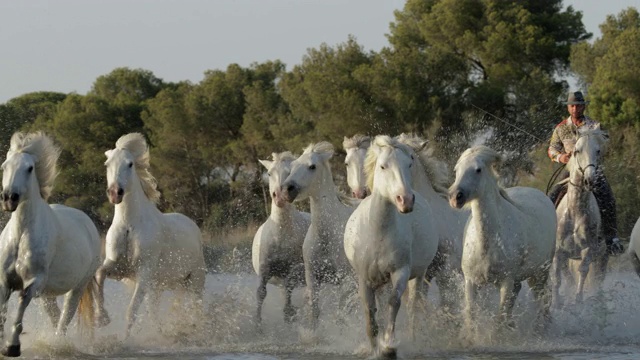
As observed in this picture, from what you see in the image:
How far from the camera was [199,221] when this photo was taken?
33.1 meters

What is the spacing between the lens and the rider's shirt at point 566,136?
12.4 m

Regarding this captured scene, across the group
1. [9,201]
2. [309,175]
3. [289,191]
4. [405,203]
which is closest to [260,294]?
[309,175]

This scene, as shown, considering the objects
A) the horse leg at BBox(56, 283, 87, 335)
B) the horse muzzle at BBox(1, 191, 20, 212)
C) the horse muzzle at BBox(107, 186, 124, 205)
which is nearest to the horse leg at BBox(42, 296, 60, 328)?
the horse leg at BBox(56, 283, 87, 335)

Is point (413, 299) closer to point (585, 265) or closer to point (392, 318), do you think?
point (392, 318)

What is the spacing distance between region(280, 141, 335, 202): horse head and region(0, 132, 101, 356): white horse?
73.8 inches

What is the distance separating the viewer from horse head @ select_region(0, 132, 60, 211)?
943 centimetres

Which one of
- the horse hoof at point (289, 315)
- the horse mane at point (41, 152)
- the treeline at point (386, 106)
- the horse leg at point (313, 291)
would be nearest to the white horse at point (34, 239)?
the horse mane at point (41, 152)

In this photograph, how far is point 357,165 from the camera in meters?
12.3

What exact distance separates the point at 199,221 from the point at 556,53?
34.4 feet

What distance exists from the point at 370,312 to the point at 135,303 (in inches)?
104

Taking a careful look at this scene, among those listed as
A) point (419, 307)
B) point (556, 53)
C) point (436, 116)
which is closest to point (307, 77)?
point (436, 116)

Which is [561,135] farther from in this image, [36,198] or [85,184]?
[85,184]

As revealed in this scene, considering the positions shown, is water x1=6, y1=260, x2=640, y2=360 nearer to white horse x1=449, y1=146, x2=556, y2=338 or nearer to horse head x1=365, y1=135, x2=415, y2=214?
white horse x1=449, y1=146, x2=556, y2=338

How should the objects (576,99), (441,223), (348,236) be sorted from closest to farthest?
(348,236)
(441,223)
(576,99)
